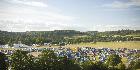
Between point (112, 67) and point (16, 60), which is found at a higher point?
point (16, 60)

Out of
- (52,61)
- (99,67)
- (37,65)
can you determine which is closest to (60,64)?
(52,61)

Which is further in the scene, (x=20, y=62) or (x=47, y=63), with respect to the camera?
(x=47, y=63)

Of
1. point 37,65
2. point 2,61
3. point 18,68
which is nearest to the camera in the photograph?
point 2,61

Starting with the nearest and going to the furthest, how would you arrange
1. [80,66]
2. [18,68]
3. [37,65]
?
[18,68]
[37,65]
[80,66]

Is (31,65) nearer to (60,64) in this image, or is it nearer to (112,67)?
(60,64)

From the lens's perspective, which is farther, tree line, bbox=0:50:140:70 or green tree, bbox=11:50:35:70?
tree line, bbox=0:50:140:70

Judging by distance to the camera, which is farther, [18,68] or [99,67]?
[99,67]

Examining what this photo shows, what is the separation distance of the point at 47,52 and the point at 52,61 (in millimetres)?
3564

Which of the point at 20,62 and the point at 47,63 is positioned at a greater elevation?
the point at 20,62

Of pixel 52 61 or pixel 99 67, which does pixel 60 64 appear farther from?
pixel 99 67

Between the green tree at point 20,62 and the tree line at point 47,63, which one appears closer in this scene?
the green tree at point 20,62

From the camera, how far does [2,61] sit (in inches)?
2569

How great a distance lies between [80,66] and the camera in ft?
283

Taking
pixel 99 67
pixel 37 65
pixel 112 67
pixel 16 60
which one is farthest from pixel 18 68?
pixel 112 67
